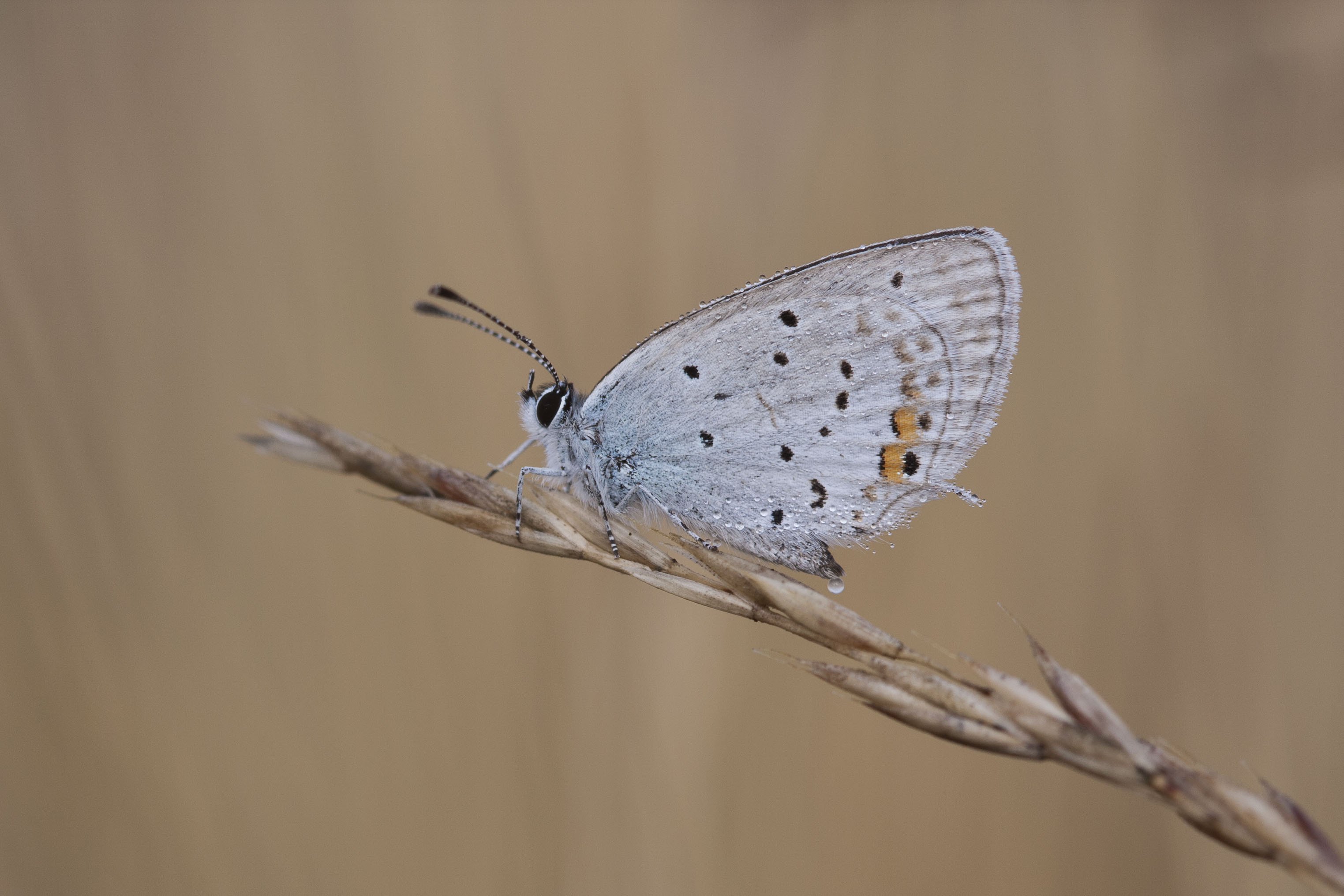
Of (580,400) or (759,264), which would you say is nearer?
(580,400)

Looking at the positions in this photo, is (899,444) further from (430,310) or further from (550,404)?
(430,310)

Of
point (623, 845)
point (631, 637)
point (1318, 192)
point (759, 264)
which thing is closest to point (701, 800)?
point (623, 845)

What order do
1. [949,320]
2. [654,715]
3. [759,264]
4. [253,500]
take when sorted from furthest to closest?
1. [759,264]
2. [654,715]
3. [253,500]
4. [949,320]

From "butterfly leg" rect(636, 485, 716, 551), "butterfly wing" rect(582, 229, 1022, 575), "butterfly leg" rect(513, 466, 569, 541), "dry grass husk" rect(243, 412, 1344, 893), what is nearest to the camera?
"dry grass husk" rect(243, 412, 1344, 893)

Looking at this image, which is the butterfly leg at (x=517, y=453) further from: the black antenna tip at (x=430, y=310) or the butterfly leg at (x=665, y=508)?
the black antenna tip at (x=430, y=310)

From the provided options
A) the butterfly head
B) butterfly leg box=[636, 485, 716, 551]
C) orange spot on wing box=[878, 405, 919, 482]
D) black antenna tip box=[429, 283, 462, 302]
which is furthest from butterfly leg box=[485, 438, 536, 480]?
orange spot on wing box=[878, 405, 919, 482]

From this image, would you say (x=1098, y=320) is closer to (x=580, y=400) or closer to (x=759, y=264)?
(x=759, y=264)

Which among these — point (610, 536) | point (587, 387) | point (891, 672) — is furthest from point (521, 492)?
point (587, 387)

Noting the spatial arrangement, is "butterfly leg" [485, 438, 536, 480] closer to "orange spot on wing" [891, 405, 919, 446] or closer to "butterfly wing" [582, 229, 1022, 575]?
"butterfly wing" [582, 229, 1022, 575]
